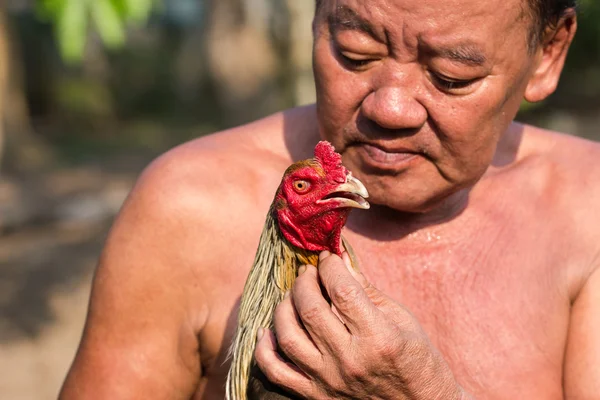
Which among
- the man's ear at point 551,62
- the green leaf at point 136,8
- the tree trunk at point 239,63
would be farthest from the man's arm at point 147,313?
the tree trunk at point 239,63

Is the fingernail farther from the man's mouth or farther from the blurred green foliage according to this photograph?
the blurred green foliage

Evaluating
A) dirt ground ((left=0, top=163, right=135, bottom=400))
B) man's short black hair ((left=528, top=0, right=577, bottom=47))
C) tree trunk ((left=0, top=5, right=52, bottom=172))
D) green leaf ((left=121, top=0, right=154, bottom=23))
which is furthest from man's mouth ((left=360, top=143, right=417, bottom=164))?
tree trunk ((left=0, top=5, right=52, bottom=172))

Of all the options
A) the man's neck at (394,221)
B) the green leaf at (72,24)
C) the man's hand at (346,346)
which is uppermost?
the man's hand at (346,346)

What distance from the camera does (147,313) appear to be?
10.0 feet

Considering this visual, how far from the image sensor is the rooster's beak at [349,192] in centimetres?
248

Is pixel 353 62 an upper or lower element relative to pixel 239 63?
upper

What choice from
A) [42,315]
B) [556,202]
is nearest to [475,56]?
[556,202]

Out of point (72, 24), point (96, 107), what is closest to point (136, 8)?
point (72, 24)

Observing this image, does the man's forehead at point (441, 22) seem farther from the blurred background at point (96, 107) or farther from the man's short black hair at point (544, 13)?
the blurred background at point (96, 107)

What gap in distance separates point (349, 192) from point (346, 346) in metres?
0.40

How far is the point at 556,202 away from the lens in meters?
3.35

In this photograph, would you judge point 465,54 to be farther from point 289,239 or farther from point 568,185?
point 568,185

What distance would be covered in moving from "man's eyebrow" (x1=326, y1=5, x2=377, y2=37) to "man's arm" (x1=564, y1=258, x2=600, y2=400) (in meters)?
1.13

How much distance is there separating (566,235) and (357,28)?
1.06m
